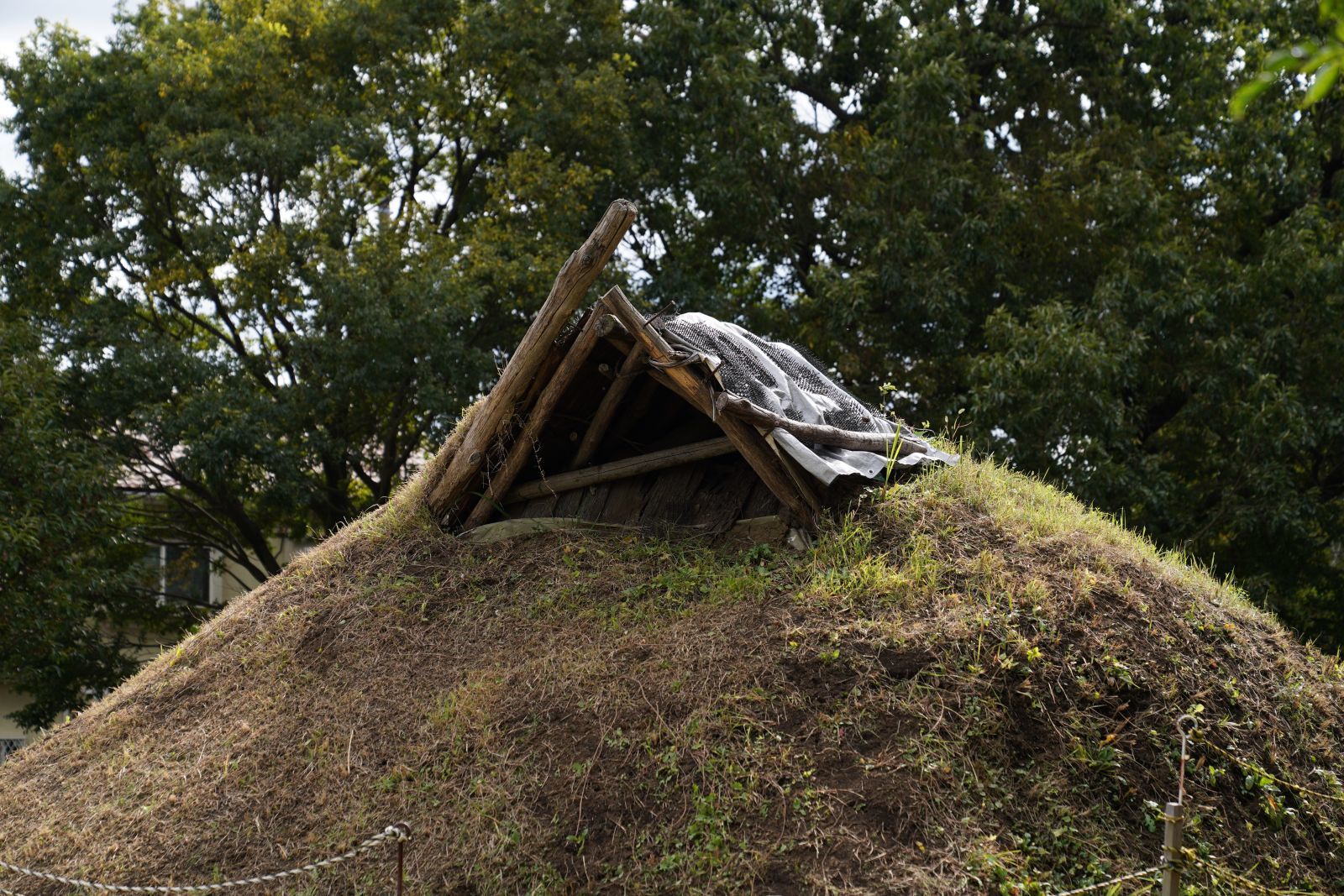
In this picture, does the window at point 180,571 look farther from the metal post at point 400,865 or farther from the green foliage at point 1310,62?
the green foliage at point 1310,62

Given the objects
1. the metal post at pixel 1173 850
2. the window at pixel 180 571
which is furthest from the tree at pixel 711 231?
the metal post at pixel 1173 850

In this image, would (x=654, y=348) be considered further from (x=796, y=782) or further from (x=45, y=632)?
(x=45, y=632)

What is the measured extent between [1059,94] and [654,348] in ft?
40.0

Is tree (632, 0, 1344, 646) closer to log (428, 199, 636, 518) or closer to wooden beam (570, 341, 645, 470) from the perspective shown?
wooden beam (570, 341, 645, 470)

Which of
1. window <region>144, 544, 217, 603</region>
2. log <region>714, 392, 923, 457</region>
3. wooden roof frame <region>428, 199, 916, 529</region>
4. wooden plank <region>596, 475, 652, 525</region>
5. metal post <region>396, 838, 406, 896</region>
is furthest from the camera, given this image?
window <region>144, 544, 217, 603</region>

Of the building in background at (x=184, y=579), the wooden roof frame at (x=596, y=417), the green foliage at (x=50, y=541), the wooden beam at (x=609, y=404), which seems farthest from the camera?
the building in background at (x=184, y=579)

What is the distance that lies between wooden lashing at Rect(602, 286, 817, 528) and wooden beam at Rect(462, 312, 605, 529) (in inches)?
9.1

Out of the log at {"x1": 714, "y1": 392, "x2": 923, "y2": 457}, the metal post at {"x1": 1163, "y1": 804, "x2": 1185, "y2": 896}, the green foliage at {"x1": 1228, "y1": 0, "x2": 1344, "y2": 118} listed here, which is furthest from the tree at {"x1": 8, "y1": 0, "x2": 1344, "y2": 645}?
the green foliage at {"x1": 1228, "y1": 0, "x2": 1344, "y2": 118}

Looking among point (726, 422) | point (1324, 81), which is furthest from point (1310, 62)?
point (726, 422)

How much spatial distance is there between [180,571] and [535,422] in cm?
1287

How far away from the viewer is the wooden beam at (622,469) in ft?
24.9

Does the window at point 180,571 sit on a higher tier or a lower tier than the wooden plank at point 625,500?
lower

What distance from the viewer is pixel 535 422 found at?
7918 millimetres

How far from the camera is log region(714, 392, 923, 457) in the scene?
6.95 metres
